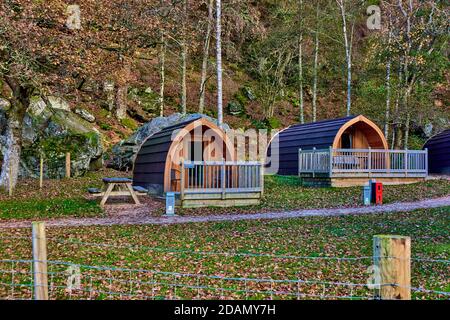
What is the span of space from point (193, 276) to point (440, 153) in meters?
23.8

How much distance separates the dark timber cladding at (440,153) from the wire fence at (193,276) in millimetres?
19895

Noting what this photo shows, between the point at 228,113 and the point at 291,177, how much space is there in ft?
42.5

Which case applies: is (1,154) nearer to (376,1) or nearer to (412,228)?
(412,228)

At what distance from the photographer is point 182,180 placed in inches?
571

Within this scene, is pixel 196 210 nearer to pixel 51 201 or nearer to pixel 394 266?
pixel 51 201

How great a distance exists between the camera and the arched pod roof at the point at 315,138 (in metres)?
21.2

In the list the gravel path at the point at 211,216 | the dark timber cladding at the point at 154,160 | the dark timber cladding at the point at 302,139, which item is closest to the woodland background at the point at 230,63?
the dark timber cladding at the point at 154,160

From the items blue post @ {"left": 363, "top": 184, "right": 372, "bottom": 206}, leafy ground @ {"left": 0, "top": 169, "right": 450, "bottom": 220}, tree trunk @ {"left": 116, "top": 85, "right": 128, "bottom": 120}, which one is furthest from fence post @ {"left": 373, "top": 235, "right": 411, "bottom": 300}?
tree trunk @ {"left": 116, "top": 85, "right": 128, "bottom": 120}

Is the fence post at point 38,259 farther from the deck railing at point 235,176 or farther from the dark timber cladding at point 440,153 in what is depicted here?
the dark timber cladding at point 440,153

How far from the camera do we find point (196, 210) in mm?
14344

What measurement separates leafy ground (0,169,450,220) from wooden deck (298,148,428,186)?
0.88 metres

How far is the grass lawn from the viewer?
6.53 m

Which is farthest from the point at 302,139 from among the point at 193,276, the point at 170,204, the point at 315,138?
the point at 193,276

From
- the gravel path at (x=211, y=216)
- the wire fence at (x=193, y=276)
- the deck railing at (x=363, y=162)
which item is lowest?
the wire fence at (x=193, y=276)
